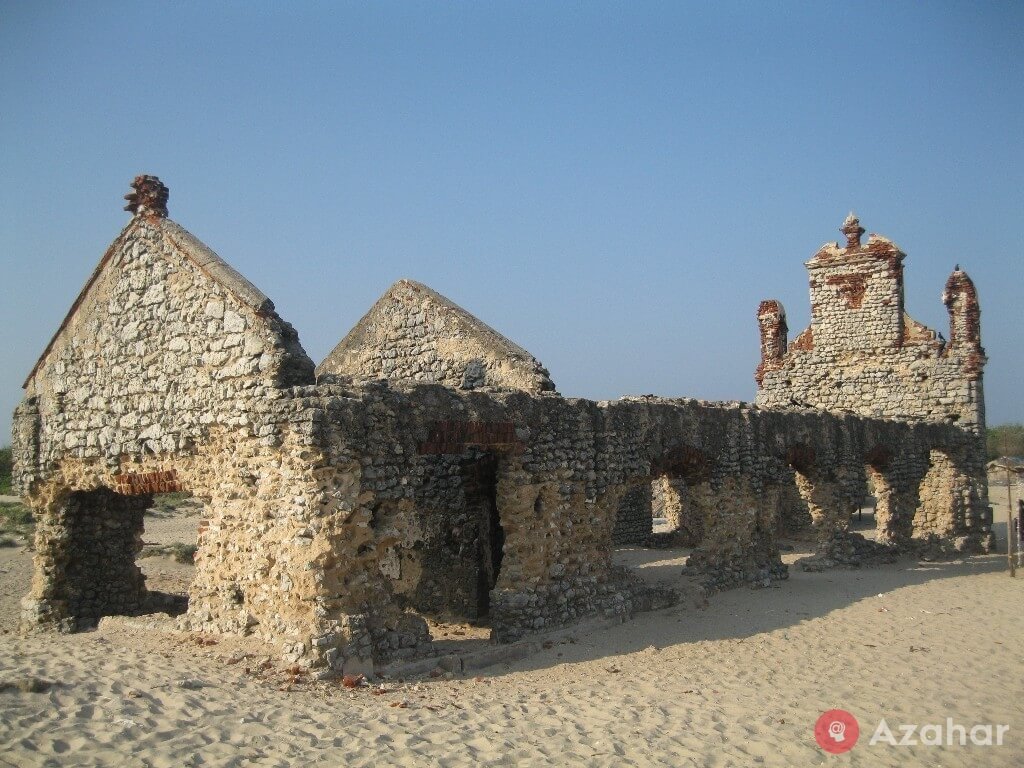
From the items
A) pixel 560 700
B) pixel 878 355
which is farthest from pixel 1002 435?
pixel 560 700

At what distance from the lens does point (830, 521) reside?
59.3ft

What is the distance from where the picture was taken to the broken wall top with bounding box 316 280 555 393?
1235 centimetres

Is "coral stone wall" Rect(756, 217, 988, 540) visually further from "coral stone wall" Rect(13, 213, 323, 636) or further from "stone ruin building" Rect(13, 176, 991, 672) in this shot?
"coral stone wall" Rect(13, 213, 323, 636)

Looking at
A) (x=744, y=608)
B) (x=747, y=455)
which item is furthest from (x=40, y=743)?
(x=747, y=455)

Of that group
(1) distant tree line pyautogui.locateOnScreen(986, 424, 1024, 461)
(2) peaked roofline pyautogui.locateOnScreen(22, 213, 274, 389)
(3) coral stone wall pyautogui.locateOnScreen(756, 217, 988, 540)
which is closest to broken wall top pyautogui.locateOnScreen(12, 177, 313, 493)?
(2) peaked roofline pyautogui.locateOnScreen(22, 213, 274, 389)

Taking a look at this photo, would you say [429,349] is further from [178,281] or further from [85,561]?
[85,561]

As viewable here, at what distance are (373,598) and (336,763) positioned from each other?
271 cm

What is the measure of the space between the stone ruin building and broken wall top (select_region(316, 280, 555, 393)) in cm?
4

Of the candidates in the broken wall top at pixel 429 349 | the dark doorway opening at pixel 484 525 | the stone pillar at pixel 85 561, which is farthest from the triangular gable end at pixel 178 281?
the dark doorway opening at pixel 484 525

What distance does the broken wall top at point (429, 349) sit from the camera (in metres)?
12.4

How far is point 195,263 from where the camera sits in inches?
377

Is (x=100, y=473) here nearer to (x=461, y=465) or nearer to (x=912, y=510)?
(x=461, y=465)

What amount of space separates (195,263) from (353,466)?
10.4 feet

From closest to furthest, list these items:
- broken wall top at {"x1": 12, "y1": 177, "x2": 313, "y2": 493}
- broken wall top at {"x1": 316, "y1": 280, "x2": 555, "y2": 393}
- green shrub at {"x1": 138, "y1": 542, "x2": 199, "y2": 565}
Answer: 1. broken wall top at {"x1": 12, "y1": 177, "x2": 313, "y2": 493}
2. broken wall top at {"x1": 316, "y1": 280, "x2": 555, "y2": 393}
3. green shrub at {"x1": 138, "y1": 542, "x2": 199, "y2": 565}
